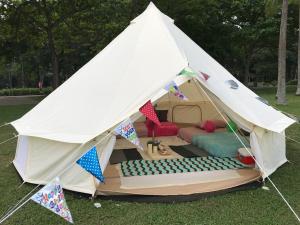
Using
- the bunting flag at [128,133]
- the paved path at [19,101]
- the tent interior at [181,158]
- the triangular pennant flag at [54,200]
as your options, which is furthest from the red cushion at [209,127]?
the paved path at [19,101]

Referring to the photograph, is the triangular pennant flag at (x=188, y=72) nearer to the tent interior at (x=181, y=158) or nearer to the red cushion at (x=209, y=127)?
the tent interior at (x=181, y=158)

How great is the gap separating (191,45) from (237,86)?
3.36 ft

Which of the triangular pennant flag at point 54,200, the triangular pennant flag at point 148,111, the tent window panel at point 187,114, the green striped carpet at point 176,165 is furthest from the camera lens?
the tent window panel at point 187,114

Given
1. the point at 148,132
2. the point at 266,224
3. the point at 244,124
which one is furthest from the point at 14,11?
the point at 266,224

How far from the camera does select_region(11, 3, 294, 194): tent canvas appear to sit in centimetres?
445

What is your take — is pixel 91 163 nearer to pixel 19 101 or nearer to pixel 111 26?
pixel 111 26

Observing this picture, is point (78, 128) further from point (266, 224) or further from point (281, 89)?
point (281, 89)

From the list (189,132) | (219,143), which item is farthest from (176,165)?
(189,132)

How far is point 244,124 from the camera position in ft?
16.0

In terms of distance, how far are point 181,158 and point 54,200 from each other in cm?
317

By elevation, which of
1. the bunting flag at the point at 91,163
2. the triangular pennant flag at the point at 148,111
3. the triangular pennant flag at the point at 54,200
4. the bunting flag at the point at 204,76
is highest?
the bunting flag at the point at 204,76

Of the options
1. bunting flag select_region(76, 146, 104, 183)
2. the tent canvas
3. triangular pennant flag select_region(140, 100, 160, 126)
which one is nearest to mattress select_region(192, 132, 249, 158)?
the tent canvas

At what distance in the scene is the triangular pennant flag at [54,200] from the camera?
3.08m

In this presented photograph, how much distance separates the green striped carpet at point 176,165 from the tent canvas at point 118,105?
0.70m
